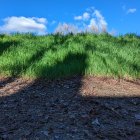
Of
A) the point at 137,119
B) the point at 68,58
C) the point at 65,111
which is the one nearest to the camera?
the point at 137,119

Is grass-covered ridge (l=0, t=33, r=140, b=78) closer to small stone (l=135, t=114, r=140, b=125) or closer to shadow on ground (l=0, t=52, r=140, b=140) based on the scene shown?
shadow on ground (l=0, t=52, r=140, b=140)

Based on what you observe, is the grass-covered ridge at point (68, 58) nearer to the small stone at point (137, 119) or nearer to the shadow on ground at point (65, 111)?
the shadow on ground at point (65, 111)

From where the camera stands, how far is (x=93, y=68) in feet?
22.0

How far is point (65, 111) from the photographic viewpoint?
4.91 m

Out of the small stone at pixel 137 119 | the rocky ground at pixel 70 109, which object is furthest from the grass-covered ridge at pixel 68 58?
the small stone at pixel 137 119

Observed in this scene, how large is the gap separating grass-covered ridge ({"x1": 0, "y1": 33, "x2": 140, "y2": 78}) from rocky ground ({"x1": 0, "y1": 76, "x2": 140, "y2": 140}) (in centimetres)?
24

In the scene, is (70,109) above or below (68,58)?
below

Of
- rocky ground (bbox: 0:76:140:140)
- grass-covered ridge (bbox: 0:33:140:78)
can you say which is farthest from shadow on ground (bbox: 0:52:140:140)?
grass-covered ridge (bbox: 0:33:140:78)

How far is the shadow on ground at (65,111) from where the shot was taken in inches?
167

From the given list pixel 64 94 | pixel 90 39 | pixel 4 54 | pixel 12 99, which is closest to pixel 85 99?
pixel 64 94

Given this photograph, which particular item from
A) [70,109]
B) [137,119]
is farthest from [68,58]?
[137,119]

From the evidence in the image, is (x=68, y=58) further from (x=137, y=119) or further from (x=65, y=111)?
(x=137, y=119)

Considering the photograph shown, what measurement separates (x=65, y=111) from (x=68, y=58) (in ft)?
8.21

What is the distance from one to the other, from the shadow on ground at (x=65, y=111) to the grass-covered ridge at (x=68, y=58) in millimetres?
273
